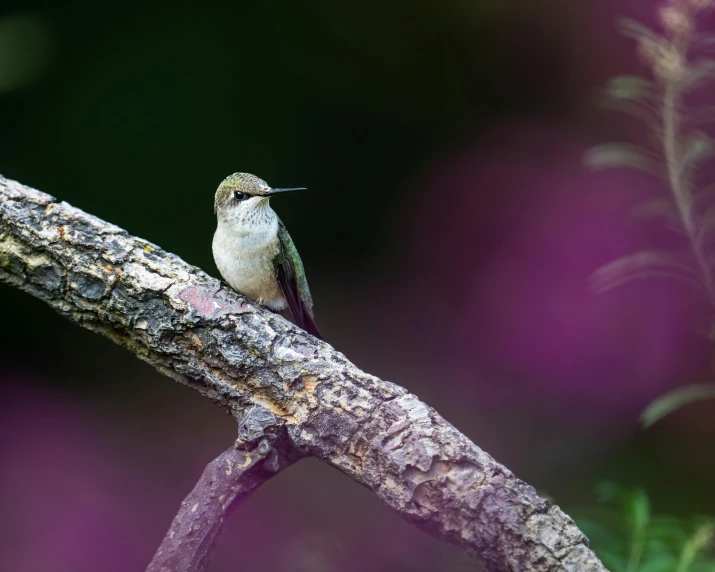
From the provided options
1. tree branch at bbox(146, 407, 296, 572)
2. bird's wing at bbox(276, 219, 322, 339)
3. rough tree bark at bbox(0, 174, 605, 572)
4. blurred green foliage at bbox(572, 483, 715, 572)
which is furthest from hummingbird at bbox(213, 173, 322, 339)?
blurred green foliage at bbox(572, 483, 715, 572)

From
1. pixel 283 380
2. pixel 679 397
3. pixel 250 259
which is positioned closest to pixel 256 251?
pixel 250 259

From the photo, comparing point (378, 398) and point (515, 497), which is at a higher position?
point (378, 398)

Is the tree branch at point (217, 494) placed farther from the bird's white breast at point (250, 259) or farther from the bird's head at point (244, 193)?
the bird's head at point (244, 193)

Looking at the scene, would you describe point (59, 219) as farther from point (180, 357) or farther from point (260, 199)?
point (260, 199)

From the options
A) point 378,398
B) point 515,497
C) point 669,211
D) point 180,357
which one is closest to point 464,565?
point 515,497

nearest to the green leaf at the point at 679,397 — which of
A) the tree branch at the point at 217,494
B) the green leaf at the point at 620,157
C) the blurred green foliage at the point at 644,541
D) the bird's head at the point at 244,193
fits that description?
the blurred green foliage at the point at 644,541

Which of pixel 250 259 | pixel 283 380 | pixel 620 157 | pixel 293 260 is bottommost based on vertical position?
pixel 283 380

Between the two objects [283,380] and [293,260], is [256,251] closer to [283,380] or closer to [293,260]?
Result: [293,260]
